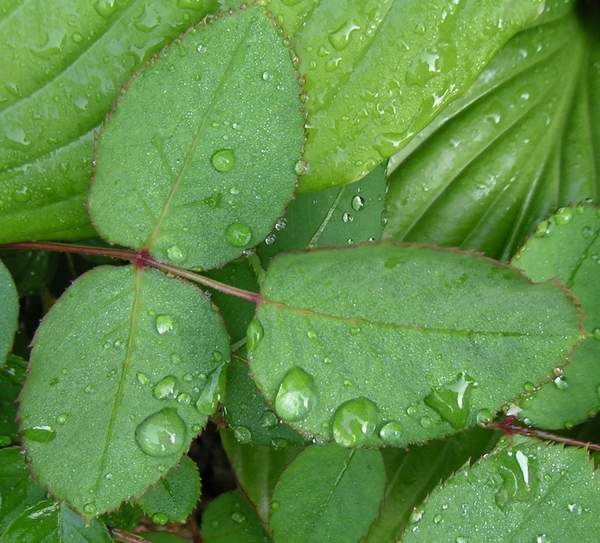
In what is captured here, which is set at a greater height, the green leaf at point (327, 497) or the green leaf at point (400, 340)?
the green leaf at point (400, 340)

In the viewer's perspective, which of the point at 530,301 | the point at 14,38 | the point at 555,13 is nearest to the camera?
the point at 530,301

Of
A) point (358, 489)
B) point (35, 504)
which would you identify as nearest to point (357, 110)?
point (358, 489)

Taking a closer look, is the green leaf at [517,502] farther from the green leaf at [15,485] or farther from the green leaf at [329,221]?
the green leaf at [15,485]

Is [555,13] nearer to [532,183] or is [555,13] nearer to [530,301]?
[532,183]

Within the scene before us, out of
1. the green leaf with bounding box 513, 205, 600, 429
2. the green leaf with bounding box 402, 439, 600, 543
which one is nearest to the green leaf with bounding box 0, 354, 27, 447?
the green leaf with bounding box 402, 439, 600, 543

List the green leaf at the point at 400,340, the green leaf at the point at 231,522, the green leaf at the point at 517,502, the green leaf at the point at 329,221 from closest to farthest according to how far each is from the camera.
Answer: the green leaf at the point at 400,340 → the green leaf at the point at 517,502 → the green leaf at the point at 329,221 → the green leaf at the point at 231,522

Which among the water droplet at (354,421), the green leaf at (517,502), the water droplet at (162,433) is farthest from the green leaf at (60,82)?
the green leaf at (517,502)

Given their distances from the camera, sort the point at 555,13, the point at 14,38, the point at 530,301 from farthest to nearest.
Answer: the point at 555,13
the point at 14,38
the point at 530,301
